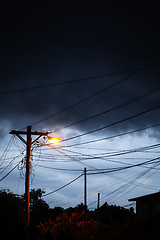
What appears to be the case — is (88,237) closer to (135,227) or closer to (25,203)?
(135,227)

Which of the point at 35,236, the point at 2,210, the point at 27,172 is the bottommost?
the point at 35,236

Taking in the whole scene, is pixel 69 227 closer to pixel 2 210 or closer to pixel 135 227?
pixel 2 210

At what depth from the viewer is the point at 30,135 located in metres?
26.2

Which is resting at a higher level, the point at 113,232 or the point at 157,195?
the point at 157,195

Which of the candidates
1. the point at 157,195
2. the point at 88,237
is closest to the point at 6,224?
the point at 88,237

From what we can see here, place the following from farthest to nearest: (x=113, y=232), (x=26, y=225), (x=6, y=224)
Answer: (x=26, y=225), (x=6, y=224), (x=113, y=232)

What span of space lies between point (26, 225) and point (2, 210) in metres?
2.03

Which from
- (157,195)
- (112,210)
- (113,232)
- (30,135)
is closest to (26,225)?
(30,135)

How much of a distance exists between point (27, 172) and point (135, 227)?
12.0 meters

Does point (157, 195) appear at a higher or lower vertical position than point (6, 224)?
higher

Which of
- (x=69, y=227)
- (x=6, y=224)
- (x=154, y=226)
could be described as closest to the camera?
(x=154, y=226)

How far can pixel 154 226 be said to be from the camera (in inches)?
640

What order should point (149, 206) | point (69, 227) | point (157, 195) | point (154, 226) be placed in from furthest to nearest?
point (149, 206) → point (157, 195) → point (69, 227) → point (154, 226)

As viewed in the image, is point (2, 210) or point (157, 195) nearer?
point (2, 210)
